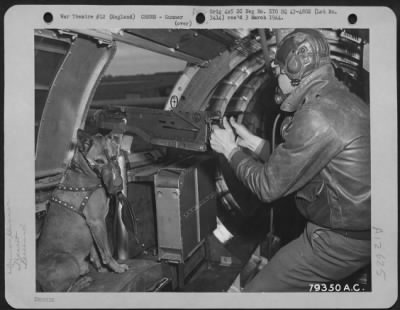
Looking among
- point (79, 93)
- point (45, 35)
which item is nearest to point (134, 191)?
point (79, 93)

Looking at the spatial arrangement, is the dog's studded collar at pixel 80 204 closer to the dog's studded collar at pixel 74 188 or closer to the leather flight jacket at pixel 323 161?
the dog's studded collar at pixel 74 188

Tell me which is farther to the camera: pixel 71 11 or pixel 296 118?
pixel 71 11

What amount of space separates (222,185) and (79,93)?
4.39ft

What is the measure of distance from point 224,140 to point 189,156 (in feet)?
2.81

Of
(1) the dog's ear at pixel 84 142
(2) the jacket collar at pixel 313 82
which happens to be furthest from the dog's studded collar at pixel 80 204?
(2) the jacket collar at pixel 313 82

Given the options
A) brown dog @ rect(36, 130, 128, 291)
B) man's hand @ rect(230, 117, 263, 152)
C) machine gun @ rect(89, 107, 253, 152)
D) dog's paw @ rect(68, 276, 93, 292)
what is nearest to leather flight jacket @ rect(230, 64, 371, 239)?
man's hand @ rect(230, 117, 263, 152)

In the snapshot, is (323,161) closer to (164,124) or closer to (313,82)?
(313,82)

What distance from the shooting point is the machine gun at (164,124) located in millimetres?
2027

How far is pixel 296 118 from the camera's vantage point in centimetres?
163

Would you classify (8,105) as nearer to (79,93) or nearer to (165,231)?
(79,93)

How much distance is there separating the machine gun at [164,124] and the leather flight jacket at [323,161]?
350 mm

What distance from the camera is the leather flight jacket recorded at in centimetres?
159

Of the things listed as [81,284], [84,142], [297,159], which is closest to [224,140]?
[297,159]

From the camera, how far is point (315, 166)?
1640 mm
